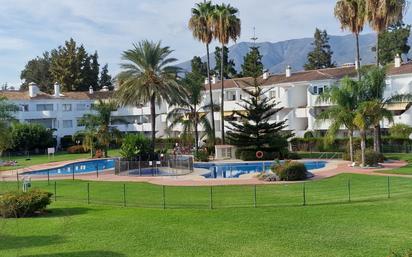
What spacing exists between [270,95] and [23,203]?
54.2m

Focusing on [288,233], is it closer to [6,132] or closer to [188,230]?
[188,230]

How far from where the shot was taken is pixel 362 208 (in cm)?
2384

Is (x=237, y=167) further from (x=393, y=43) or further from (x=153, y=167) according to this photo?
(x=393, y=43)

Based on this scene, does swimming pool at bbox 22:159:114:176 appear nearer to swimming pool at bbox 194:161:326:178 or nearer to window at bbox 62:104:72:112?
swimming pool at bbox 194:161:326:178

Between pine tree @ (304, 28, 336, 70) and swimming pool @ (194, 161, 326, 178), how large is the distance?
66488 millimetres

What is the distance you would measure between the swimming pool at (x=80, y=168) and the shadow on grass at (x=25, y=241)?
2812 cm

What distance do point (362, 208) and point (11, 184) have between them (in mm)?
24911

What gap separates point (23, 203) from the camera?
933 inches

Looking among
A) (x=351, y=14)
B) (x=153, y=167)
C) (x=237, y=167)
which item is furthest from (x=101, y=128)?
(x=351, y=14)

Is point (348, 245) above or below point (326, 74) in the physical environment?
below

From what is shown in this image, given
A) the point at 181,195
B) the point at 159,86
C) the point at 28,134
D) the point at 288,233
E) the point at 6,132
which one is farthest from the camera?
the point at 28,134

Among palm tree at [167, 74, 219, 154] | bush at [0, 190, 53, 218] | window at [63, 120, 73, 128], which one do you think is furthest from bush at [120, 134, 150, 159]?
window at [63, 120, 73, 128]

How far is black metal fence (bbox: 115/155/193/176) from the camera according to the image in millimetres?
45812

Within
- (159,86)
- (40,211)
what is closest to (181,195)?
(40,211)
